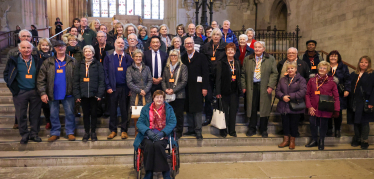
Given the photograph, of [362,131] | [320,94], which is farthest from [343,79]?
[362,131]

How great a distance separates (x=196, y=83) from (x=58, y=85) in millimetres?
2553

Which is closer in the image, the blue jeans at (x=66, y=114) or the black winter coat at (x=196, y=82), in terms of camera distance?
the blue jeans at (x=66, y=114)

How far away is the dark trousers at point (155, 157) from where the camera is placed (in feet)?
11.9

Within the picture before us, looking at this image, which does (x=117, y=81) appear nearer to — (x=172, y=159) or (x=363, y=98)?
(x=172, y=159)

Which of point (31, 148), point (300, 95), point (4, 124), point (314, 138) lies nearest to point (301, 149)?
point (314, 138)

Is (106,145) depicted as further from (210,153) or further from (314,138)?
(314,138)

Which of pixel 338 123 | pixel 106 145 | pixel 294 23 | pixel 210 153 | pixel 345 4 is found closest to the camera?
pixel 210 153

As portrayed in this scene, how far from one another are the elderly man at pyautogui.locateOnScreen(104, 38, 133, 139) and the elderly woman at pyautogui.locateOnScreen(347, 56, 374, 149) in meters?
4.42

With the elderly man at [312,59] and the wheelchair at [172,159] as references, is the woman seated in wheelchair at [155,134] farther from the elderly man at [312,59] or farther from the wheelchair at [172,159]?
the elderly man at [312,59]

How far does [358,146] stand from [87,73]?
5423 mm

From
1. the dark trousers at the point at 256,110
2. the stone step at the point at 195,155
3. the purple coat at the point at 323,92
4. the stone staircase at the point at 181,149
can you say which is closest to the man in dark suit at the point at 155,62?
the stone staircase at the point at 181,149

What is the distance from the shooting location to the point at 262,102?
5305 mm

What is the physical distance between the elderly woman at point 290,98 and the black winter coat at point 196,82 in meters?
1.46

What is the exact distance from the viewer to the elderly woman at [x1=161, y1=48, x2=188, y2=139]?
195 inches
